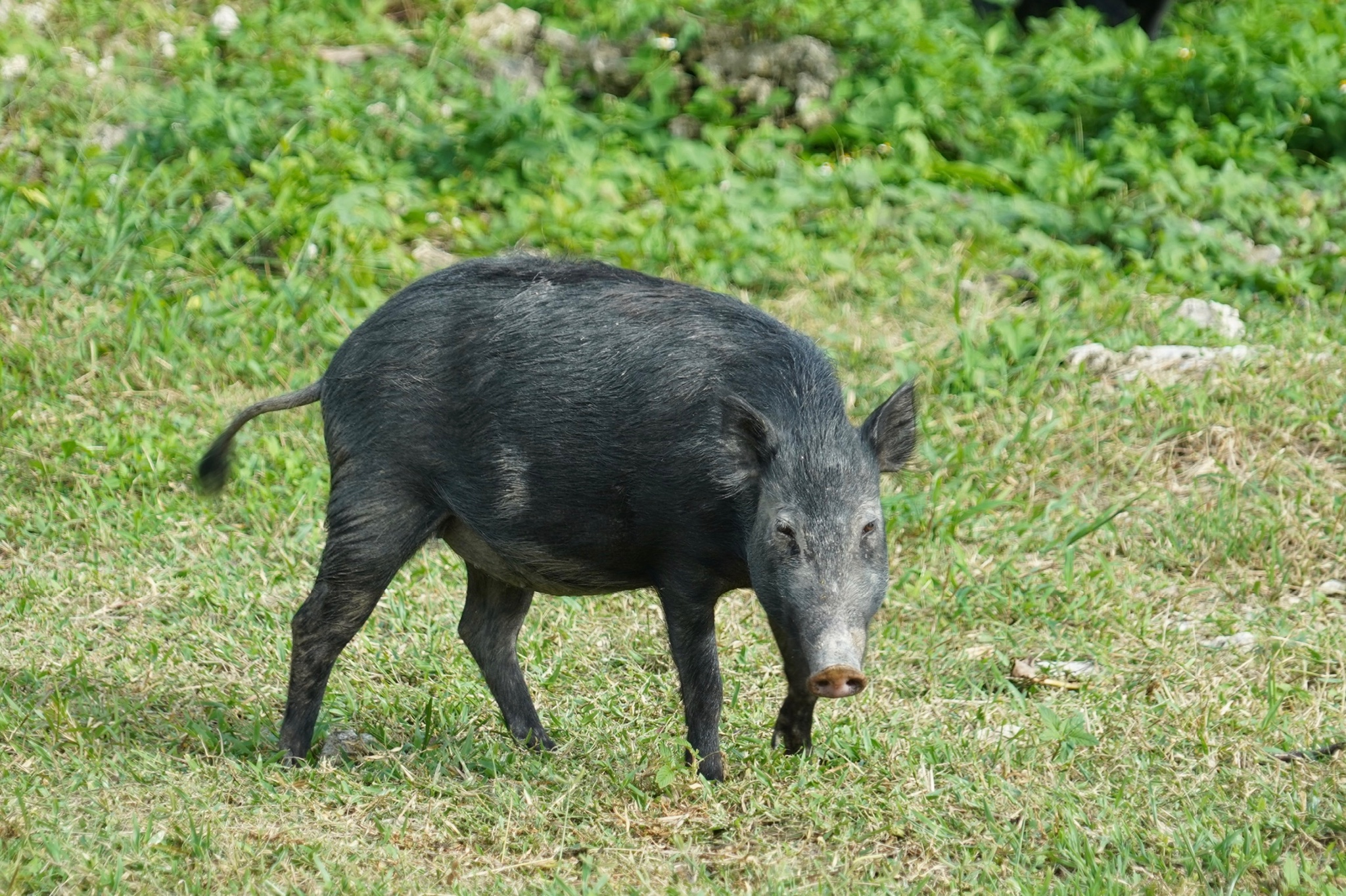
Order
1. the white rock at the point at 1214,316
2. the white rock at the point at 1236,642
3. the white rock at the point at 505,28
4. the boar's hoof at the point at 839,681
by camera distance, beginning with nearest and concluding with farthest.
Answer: the boar's hoof at the point at 839,681 < the white rock at the point at 1236,642 < the white rock at the point at 1214,316 < the white rock at the point at 505,28

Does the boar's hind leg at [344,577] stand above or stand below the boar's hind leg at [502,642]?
above

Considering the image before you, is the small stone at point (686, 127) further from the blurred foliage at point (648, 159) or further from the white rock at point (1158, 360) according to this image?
the white rock at point (1158, 360)

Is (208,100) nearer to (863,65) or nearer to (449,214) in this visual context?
(449,214)

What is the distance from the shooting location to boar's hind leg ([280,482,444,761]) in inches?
167

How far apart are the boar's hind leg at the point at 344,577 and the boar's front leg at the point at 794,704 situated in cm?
105

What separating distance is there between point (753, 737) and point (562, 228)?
3874 mm

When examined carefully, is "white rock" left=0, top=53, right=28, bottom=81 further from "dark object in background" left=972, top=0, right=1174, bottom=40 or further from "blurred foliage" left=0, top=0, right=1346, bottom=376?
"dark object in background" left=972, top=0, right=1174, bottom=40

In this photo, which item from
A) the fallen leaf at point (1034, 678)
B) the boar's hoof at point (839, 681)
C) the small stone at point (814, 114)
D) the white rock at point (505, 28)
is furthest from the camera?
the white rock at point (505, 28)

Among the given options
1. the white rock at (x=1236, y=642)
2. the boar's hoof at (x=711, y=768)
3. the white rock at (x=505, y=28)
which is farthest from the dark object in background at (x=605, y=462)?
the white rock at (x=505, y=28)

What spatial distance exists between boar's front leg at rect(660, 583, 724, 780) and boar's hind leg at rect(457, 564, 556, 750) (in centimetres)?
56

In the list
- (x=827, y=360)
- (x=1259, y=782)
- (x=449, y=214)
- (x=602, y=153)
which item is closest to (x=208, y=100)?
(x=449, y=214)

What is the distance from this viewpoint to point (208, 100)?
8.29m

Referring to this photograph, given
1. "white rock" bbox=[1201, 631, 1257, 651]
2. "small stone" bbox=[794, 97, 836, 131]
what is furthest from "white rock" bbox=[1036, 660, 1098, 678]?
"small stone" bbox=[794, 97, 836, 131]

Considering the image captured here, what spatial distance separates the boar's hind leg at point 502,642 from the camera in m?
4.50
